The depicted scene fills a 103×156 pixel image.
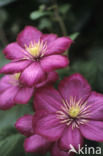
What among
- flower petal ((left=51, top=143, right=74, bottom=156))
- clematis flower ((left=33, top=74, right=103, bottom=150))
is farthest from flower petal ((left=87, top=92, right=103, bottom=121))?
flower petal ((left=51, top=143, right=74, bottom=156))

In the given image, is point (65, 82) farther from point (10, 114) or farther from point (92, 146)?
point (10, 114)

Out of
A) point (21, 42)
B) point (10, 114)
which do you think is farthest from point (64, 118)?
point (10, 114)

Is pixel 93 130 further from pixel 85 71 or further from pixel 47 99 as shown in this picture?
pixel 85 71

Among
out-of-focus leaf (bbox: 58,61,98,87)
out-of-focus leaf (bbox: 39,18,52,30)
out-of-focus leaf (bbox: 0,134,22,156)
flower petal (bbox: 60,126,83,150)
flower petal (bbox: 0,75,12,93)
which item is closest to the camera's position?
flower petal (bbox: 60,126,83,150)

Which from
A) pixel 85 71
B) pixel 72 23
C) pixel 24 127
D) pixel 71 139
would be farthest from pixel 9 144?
pixel 72 23

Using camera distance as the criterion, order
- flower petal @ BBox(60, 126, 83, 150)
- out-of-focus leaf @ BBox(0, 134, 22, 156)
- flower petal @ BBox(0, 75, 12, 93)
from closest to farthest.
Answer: flower petal @ BBox(60, 126, 83, 150) → out-of-focus leaf @ BBox(0, 134, 22, 156) → flower petal @ BBox(0, 75, 12, 93)

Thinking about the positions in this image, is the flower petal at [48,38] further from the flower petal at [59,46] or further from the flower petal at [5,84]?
the flower petal at [5,84]

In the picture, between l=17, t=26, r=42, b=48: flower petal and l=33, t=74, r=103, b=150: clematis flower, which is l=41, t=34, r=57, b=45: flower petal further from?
l=33, t=74, r=103, b=150: clematis flower
